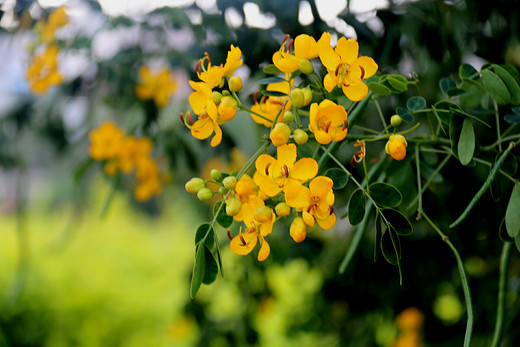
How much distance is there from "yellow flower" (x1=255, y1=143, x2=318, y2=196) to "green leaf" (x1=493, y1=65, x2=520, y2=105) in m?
0.21

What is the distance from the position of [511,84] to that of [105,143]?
77cm

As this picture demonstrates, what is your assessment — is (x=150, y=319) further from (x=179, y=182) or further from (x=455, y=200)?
(x=455, y=200)

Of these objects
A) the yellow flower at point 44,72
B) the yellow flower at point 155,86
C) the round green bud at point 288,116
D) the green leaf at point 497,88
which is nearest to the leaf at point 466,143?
the green leaf at point 497,88

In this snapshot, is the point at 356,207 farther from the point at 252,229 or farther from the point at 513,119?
the point at 513,119

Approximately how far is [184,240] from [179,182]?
2089 mm

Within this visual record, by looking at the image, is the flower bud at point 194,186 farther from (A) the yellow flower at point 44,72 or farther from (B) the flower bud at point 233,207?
(A) the yellow flower at point 44,72

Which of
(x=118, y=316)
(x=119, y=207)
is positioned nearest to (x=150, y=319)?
(x=118, y=316)

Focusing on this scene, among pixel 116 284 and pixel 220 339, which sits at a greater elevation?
pixel 220 339

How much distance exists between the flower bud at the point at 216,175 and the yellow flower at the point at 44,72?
0.68 meters

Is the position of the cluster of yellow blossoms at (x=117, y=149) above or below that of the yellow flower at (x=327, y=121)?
below

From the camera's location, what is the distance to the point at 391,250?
406 millimetres

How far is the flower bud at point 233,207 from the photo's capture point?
379 mm

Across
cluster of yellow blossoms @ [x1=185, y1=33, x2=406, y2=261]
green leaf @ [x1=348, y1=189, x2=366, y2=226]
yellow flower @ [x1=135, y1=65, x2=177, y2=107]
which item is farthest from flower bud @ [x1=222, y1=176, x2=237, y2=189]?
yellow flower @ [x1=135, y1=65, x2=177, y2=107]

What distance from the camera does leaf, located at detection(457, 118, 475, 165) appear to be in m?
0.40
